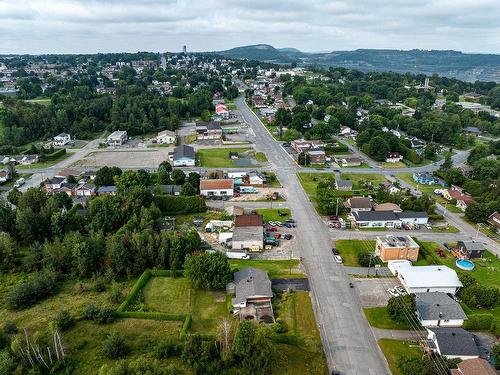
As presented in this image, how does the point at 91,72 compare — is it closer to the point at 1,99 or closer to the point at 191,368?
the point at 1,99

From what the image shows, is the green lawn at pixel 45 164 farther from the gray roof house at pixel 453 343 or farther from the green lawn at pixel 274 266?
the gray roof house at pixel 453 343

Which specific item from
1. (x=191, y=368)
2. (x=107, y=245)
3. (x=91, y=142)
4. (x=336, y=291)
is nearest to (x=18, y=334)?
(x=107, y=245)

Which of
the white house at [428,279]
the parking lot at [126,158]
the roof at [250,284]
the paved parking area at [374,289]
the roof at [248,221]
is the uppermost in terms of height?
the roof at [248,221]

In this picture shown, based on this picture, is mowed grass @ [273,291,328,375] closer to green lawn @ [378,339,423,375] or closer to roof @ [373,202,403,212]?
green lawn @ [378,339,423,375]

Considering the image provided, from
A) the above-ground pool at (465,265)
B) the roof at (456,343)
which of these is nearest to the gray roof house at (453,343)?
the roof at (456,343)

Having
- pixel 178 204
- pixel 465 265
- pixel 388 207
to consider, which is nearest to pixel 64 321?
pixel 178 204

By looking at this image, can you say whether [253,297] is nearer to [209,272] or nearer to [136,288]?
[209,272]

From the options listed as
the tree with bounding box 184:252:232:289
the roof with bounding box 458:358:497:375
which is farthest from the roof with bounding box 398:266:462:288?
the tree with bounding box 184:252:232:289
